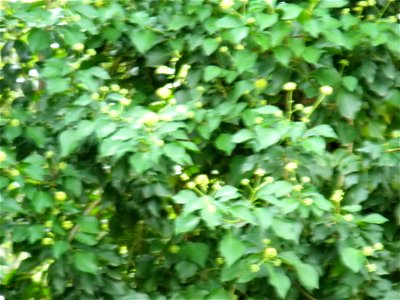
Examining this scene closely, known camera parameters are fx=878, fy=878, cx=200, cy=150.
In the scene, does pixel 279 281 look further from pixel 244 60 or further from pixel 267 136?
pixel 244 60

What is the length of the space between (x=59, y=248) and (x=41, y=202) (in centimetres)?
18

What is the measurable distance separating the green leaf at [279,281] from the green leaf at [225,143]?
0.48 m

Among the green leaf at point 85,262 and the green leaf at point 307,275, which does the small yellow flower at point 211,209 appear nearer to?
the green leaf at point 307,275

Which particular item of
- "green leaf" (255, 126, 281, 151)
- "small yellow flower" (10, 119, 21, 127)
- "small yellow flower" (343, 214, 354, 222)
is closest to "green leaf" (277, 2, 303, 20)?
"green leaf" (255, 126, 281, 151)

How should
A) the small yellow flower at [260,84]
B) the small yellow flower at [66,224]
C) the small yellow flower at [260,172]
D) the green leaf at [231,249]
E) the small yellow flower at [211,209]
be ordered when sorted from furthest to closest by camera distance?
the small yellow flower at [260,84] → the small yellow flower at [66,224] → the small yellow flower at [260,172] → the green leaf at [231,249] → the small yellow flower at [211,209]

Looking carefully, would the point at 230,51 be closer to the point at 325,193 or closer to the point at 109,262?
the point at 325,193

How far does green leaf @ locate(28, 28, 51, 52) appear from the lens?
330 centimetres

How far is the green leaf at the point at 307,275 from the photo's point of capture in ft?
9.96

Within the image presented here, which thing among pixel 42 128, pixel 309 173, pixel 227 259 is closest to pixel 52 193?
pixel 42 128

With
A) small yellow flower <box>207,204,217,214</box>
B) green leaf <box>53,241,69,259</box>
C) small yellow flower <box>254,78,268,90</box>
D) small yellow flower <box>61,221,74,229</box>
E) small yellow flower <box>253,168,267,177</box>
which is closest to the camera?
small yellow flower <box>207,204,217,214</box>

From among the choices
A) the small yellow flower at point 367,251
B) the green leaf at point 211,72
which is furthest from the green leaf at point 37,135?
the small yellow flower at point 367,251

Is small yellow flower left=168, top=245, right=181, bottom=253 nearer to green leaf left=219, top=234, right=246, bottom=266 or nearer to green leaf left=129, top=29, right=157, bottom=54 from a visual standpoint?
green leaf left=219, top=234, right=246, bottom=266

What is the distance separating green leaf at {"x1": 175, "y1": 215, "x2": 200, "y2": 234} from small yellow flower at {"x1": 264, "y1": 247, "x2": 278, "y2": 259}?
0.30 metres

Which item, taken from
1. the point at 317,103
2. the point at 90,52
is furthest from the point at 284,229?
the point at 90,52
